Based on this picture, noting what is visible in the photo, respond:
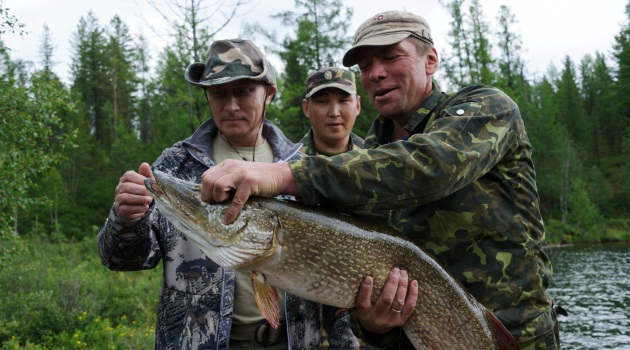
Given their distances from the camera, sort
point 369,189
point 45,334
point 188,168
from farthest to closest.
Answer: point 45,334, point 188,168, point 369,189

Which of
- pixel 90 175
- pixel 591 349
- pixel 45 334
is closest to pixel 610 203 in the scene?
pixel 591 349

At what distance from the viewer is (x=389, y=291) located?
2.21 m

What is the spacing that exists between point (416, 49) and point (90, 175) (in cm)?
4235

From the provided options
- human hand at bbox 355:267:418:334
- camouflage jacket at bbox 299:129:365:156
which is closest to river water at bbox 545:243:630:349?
camouflage jacket at bbox 299:129:365:156

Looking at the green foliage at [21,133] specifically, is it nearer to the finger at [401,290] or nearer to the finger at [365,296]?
the finger at [365,296]

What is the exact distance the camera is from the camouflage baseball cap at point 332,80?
202 inches

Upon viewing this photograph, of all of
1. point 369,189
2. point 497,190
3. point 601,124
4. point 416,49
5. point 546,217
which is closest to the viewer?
point 369,189

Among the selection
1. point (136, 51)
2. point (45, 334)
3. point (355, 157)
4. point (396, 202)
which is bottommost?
point (45, 334)

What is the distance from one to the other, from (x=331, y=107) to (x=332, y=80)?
278 millimetres

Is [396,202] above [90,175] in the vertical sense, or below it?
below

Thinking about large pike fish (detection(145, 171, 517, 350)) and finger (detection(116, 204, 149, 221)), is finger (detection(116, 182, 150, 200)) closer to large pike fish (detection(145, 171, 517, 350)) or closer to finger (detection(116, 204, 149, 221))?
finger (detection(116, 204, 149, 221))

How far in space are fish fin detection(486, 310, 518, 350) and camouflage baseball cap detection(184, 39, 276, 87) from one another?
72.7 inches

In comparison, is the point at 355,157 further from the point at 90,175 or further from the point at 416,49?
the point at 90,175

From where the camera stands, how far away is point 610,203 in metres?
47.4
